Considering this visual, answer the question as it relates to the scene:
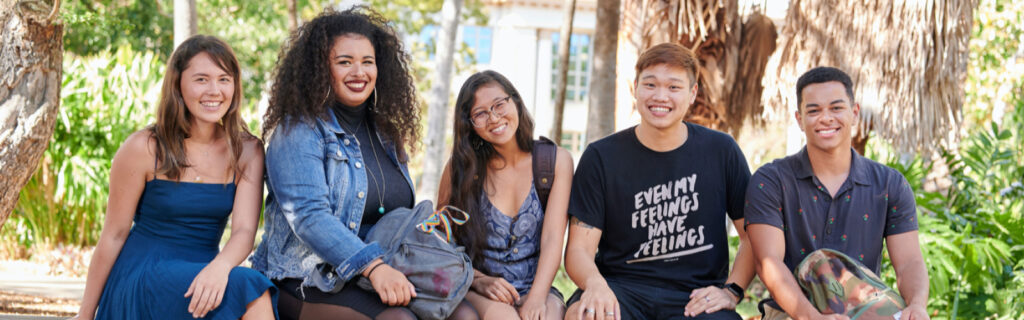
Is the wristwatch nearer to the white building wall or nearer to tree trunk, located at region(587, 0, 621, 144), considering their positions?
tree trunk, located at region(587, 0, 621, 144)

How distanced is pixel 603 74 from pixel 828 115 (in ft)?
18.0

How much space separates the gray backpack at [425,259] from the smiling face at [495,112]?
1.63 ft

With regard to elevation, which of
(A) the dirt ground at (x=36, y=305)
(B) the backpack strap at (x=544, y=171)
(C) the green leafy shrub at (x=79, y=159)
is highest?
(B) the backpack strap at (x=544, y=171)

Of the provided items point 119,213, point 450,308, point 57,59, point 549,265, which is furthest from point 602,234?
point 57,59

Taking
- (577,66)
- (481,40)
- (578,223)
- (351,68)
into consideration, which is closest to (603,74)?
(578,223)

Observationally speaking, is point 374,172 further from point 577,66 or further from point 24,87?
point 577,66

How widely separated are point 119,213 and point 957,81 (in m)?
6.00

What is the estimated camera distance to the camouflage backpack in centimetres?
322

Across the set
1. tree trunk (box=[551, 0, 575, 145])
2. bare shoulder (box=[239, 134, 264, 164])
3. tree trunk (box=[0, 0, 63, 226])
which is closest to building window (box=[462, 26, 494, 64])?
tree trunk (box=[551, 0, 575, 145])

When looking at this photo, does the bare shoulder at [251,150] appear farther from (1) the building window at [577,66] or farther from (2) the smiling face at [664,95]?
(1) the building window at [577,66]

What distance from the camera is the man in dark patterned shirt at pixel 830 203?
3.51 m

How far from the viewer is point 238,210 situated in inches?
135

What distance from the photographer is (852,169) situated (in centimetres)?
359

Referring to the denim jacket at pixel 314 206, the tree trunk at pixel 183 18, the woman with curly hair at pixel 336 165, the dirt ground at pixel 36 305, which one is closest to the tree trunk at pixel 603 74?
the tree trunk at pixel 183 18
